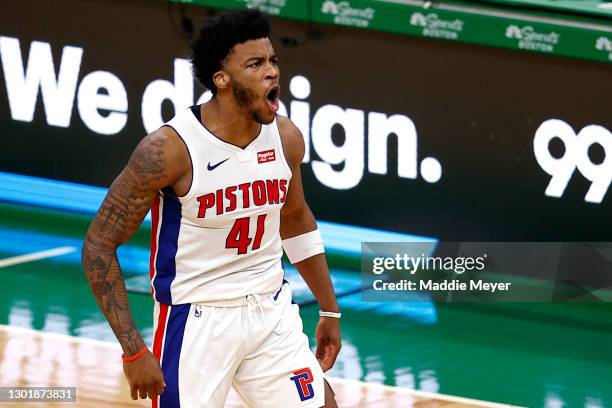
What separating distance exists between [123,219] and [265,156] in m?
0.54

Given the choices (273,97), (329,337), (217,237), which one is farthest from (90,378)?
(273,97)

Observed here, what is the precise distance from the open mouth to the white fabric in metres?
0.65

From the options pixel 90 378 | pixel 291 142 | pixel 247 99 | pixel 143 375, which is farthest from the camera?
pixel 90 378

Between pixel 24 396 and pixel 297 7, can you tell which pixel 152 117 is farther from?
pixel 24 396

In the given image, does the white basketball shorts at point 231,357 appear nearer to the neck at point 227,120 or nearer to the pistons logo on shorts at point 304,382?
the pistons logo on shorts at point 304,382

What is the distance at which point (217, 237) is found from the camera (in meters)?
4.65

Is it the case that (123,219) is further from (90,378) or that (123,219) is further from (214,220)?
(90,378)

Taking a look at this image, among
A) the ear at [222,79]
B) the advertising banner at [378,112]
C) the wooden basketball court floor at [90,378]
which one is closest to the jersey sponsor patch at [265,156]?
the ear at [222,79]

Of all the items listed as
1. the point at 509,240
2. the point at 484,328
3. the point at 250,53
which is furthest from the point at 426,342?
the point at 250,53

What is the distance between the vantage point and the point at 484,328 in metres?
8.34

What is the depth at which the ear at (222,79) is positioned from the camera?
4609 millimetres

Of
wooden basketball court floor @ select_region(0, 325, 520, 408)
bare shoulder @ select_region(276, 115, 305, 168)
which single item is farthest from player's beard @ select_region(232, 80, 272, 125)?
wooden basketball court floor @ select_region(0, 325, 520, 408)

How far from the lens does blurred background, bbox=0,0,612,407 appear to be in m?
8.11

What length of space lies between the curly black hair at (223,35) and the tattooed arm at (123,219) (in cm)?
32
